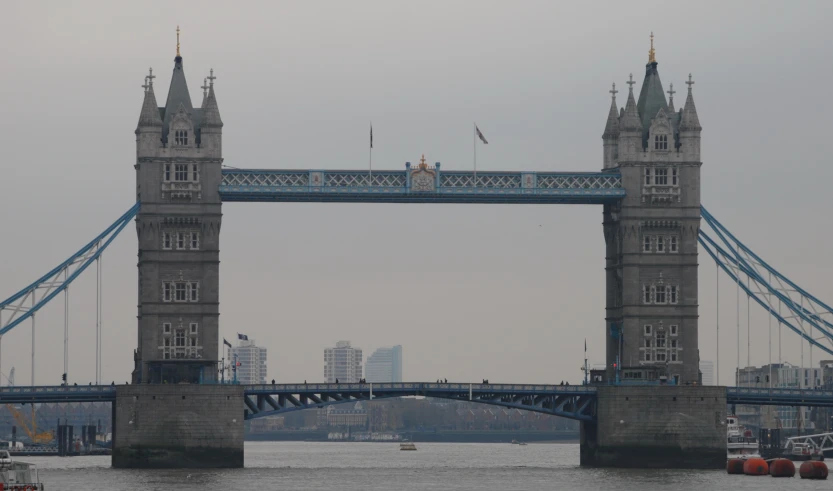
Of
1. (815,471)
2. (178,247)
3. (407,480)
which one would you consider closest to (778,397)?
(815,471)

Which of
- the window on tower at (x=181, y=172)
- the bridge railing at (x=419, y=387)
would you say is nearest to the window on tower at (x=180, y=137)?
the window on tower at (x=181, y=172)

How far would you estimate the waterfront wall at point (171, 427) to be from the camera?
534ft

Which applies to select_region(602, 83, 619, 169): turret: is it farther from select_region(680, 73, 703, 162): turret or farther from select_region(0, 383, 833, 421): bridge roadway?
select_region(0, 383, 833, 421): bridge roadway

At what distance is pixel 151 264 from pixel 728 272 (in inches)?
2015

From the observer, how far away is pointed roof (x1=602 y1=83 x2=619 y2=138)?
595 ft

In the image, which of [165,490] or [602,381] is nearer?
[165,490]

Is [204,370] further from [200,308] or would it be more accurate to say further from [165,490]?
[165,490]

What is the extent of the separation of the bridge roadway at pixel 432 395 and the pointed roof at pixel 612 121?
Answer: 81.2 feet

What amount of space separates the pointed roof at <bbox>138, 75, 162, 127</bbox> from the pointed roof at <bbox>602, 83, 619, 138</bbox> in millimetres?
41718

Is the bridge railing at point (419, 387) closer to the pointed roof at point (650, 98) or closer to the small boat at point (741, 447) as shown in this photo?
the small boat at point (741, 447)

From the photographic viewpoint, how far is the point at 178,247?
554 ft

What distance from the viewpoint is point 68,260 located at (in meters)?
167

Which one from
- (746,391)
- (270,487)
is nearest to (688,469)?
(746,391)

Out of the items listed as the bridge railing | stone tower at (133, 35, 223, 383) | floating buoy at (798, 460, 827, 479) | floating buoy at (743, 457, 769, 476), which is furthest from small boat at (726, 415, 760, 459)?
stone tower at (133, 35, 223, 383)
